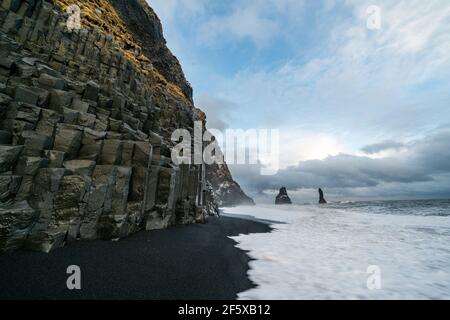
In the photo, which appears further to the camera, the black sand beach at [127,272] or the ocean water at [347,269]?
the ocean water at [347,269]

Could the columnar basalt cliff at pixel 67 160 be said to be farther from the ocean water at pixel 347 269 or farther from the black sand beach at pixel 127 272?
the ocean water at pixel 347 269

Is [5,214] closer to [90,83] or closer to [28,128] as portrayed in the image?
[28,128]

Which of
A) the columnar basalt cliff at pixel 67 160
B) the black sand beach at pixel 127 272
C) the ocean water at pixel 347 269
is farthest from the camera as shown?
the columnar basalt cliff at pixel 67 160

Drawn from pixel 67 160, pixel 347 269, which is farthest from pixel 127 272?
pixel 347 269

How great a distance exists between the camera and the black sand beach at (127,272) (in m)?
5.67

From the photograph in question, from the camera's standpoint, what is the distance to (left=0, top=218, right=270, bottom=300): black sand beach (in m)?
5.67

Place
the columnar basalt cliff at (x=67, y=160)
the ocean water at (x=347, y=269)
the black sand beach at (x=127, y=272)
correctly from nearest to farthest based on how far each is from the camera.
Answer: the black sand beach at (x=127, y=272) → the ocean water at (x=347, y=269) → the columnar basalt cliff at (x=67, y=160)

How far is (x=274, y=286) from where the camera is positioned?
7645 mm

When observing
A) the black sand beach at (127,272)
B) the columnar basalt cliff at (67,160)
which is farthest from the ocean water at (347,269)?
the columnar basalt cliff at (67,160)

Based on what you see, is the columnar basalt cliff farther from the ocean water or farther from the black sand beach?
the ocean water

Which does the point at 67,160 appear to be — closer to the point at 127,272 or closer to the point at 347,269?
the point at 127,272

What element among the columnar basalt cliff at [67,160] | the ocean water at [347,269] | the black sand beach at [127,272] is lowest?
the ocean water at [347,269]
